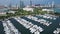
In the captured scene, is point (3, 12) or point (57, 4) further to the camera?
point (57, 4)

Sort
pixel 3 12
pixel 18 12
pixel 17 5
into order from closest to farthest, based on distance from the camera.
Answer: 1. pixel 3 12
2. pixel 18 12
3. pixel 17 5

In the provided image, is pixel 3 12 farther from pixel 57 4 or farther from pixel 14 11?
pixel 57 4

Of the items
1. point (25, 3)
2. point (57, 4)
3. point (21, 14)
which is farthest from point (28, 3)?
point (57, 4)

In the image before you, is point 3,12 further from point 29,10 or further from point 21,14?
point 29,10

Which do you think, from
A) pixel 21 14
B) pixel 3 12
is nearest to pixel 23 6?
pixel 21 14

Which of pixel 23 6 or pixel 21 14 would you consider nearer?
pixel 21 14

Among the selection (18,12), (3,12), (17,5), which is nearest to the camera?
(3,12)

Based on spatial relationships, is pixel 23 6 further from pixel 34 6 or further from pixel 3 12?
pixel 3 12
